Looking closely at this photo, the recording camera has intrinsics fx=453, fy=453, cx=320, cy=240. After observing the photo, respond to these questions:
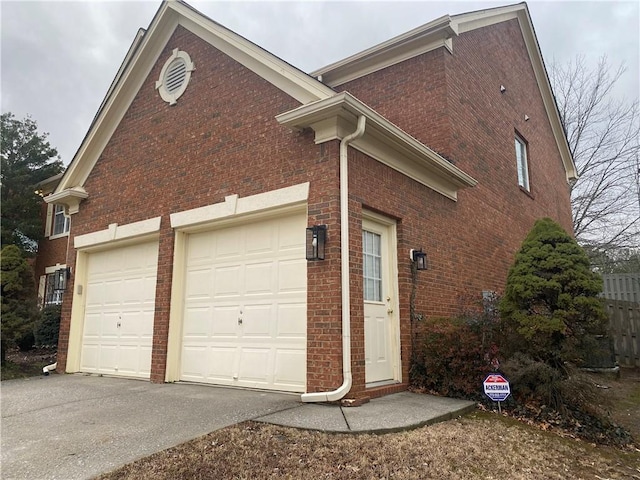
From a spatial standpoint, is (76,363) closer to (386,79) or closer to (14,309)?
(14,309)

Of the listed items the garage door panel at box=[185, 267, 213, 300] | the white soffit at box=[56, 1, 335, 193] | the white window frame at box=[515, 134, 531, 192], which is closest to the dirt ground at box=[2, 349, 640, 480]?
the garage door panel at box=[185, 267, 213, 300]

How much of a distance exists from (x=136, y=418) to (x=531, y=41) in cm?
1475

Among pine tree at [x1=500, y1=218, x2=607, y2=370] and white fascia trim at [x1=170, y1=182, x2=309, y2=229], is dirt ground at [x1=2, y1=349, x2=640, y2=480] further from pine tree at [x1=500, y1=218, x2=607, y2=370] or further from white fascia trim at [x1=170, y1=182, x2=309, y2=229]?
white fascia trim at [x1=170, y1=182, x2=309, y2=229]

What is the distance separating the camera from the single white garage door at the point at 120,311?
8.27 metres

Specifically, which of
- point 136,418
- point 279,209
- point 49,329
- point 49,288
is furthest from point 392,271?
point 49,288

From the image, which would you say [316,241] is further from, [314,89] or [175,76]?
[175,76]

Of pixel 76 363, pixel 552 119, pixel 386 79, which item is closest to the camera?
pixel 76 363

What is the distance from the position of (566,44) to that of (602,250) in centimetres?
1062

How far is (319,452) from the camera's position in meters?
3.85

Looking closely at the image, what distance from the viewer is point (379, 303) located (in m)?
6.81

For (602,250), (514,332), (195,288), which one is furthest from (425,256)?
(602,250)

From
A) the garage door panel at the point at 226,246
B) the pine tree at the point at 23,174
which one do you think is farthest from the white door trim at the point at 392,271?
the pine tree at the point at 23,174

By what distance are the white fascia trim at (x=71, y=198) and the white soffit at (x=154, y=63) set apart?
0.32 meters

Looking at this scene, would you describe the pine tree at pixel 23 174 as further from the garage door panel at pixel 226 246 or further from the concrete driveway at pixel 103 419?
the garage door panel at pixel 226 246
